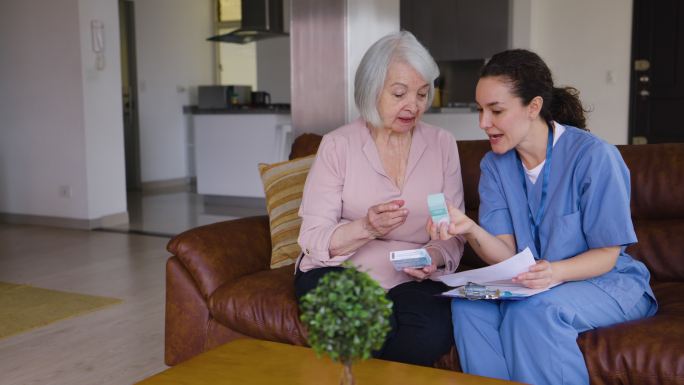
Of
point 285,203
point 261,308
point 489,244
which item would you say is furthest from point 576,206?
point 285,203

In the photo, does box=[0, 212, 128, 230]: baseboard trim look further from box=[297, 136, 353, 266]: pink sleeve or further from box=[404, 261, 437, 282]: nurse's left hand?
box=[404, 261, 437, 282]: nurse's left hand

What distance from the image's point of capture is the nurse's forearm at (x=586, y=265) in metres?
1.80

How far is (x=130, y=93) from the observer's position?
8.66m

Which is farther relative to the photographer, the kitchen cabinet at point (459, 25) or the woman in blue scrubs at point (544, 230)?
the kitchen cabinet at point (459, 25)

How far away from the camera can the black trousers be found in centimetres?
198

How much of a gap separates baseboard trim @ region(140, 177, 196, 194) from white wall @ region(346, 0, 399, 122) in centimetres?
513

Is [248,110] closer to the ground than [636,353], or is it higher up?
higher up

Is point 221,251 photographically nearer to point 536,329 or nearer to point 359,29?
point 536,329

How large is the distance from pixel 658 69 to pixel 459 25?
2.03 meters

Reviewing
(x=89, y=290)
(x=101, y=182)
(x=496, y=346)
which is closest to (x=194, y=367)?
(x=496, y=346)

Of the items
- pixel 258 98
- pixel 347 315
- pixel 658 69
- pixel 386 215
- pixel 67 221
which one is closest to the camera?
pixel 347 315

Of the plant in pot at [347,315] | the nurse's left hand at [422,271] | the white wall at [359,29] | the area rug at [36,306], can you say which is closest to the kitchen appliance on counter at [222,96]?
the white wall at [359,29]

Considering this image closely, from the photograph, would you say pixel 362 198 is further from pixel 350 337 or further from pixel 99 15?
pixel 99 15

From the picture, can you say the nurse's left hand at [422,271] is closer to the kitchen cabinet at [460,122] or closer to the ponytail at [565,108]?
the ponytail at [565,108]
